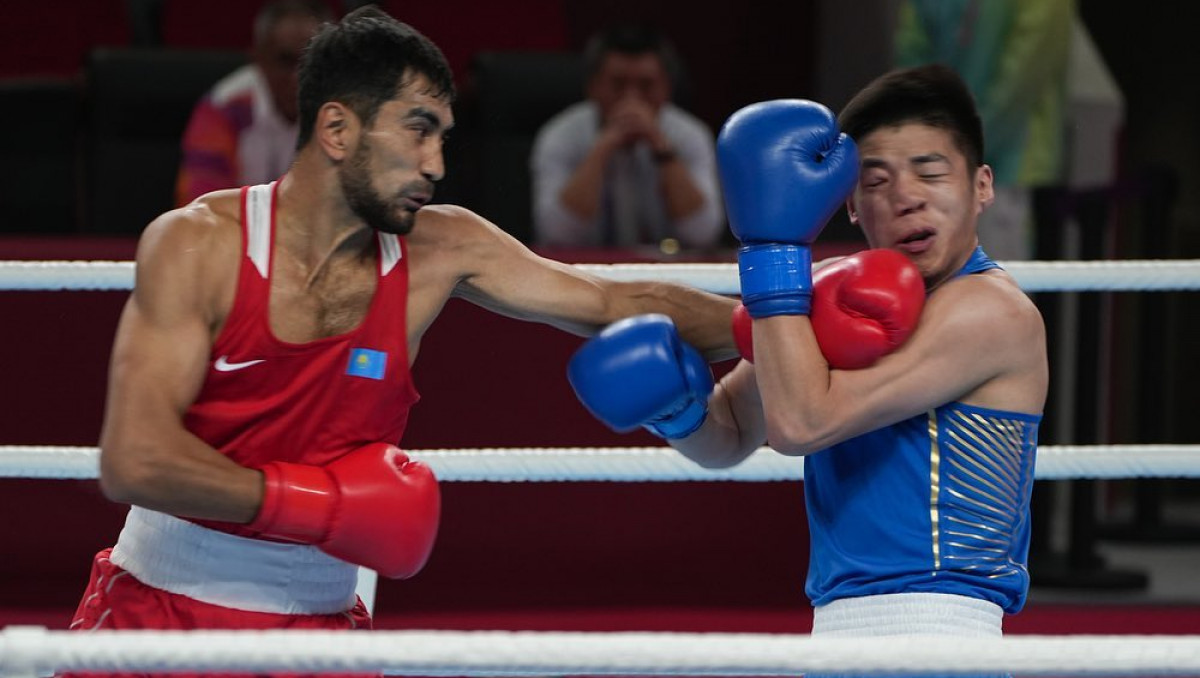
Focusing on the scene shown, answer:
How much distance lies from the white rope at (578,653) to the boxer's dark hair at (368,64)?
2.56 feet

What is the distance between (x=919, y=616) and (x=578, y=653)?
1.83 feet

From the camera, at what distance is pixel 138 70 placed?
4367 millimetres

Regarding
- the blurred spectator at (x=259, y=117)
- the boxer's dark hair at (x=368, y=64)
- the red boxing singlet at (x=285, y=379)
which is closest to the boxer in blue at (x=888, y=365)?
the red boxing singlet at (x=285, y=379)

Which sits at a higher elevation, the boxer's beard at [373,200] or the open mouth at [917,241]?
the boxer's beard at [373,200]

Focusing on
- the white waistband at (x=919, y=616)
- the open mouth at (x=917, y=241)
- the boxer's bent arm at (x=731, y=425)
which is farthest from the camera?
the boxer's bent arm at (x=731, y=425)

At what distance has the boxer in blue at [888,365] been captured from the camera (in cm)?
176

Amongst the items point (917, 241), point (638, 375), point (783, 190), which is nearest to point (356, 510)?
point (638, 375)

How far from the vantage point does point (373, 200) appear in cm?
191

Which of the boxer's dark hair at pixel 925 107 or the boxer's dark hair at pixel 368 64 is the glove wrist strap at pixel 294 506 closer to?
the boxer's dark hair at pixel 368 64

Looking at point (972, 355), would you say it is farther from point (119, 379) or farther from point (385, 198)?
point (119, 379)

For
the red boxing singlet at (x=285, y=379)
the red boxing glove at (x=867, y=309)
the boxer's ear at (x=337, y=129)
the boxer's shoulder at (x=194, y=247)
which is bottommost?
the red boxing singlet at (x=285, y=379)

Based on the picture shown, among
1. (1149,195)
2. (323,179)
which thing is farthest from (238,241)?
(1149,195)

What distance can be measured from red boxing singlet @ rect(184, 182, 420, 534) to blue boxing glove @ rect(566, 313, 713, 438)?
243 millimetres

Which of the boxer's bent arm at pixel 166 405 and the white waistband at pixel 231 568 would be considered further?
the white waistband at pixel 231 568
